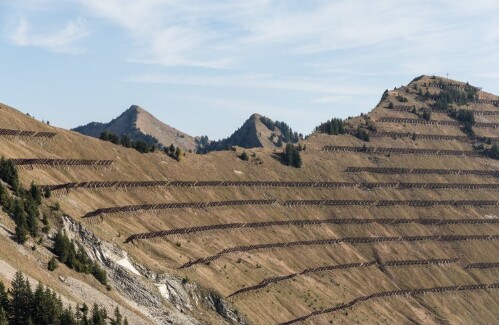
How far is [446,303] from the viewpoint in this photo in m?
190

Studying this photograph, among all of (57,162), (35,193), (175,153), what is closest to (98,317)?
(35,193)

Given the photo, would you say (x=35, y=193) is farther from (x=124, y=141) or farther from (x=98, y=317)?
(x=124, y=141)

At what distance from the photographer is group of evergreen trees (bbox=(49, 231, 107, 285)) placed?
97125 mm

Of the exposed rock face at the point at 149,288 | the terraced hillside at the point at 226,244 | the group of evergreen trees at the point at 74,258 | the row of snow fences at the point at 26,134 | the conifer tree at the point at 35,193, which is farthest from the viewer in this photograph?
the row of snow fences at the point at 26,134

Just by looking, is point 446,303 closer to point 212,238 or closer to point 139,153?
point 212,238

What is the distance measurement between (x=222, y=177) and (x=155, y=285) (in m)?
82.3

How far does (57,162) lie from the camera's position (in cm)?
14450

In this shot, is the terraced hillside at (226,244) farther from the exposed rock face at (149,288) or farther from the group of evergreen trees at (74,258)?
the group of evergreen trees at (74,258)

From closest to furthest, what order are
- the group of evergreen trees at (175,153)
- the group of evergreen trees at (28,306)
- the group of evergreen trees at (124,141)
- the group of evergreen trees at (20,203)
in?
the group of evergreen trees at (28,306) → the group of evergreen trees at (20,203) → the group of evergreen trees at (124,141) → the group of evergreen trees at (175,153)

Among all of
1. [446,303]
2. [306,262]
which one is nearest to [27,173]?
[306,262]

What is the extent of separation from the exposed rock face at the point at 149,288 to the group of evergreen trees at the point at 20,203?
6.46 metres

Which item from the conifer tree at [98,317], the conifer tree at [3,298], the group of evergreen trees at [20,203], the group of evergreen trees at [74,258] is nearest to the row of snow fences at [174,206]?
the group of evergreen trees at [20,203]

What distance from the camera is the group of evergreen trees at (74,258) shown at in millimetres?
97125

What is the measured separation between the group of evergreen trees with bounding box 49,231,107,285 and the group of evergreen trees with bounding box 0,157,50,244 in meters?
3.62
